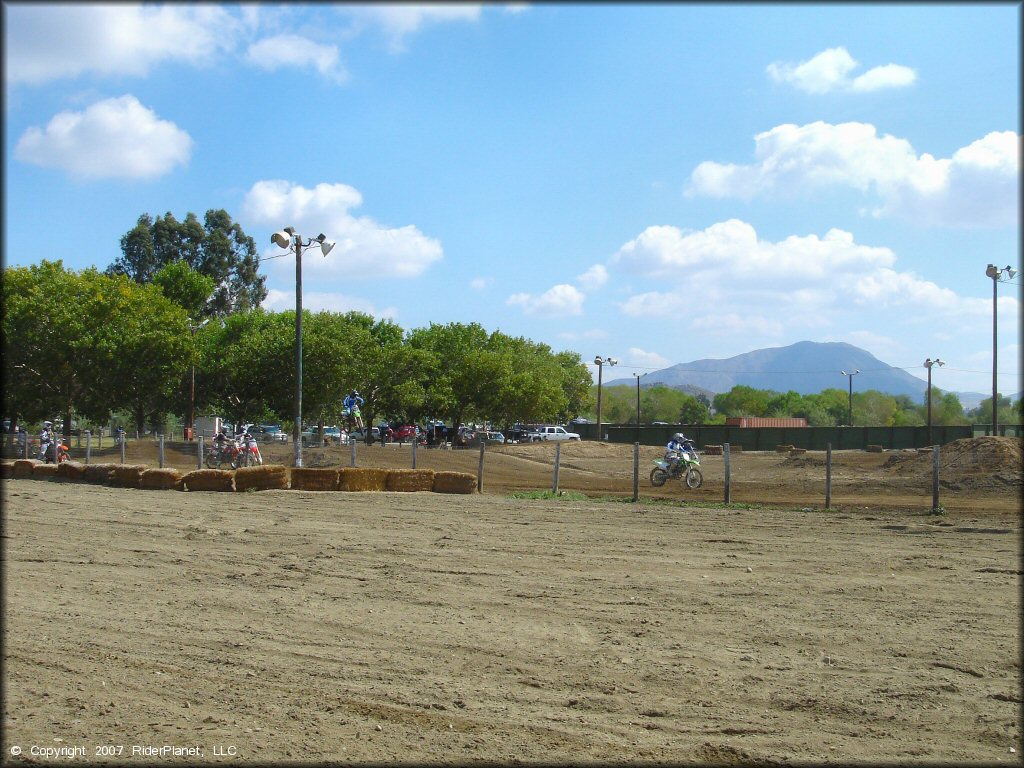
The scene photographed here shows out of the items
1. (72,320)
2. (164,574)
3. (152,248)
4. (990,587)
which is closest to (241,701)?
(164,574)

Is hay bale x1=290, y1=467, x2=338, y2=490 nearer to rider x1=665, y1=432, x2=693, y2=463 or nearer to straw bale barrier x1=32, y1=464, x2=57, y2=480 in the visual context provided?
straw bale barrier x1=32, y1=464, x2=57, y2=480

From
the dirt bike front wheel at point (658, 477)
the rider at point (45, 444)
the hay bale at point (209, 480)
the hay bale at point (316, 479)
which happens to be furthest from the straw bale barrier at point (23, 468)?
the dirt bike front wheel at point (658, 477)

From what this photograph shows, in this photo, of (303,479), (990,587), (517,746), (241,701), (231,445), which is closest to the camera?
(517,746)

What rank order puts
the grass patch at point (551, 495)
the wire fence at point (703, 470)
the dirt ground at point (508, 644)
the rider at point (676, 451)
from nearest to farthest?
the dirt ground at point (508, 644) < the grass patch at point (551, 495) < the wire fence at point (703, 470) < the rider at point (676, 451)

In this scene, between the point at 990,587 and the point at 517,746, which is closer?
the point at 517,746

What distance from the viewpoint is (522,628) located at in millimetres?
7938

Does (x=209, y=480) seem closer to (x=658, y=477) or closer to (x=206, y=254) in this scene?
(x=658, y=477)

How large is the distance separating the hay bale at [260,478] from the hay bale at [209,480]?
197 millimetres

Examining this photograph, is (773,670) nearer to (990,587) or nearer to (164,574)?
(990,587)

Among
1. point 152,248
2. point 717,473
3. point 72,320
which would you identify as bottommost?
point 717,473

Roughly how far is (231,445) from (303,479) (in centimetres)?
896

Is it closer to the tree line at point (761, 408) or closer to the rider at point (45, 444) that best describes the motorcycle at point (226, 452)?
the rider at point (45, 444)

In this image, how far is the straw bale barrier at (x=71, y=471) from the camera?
80.8 ft

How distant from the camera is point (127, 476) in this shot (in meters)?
23.0
